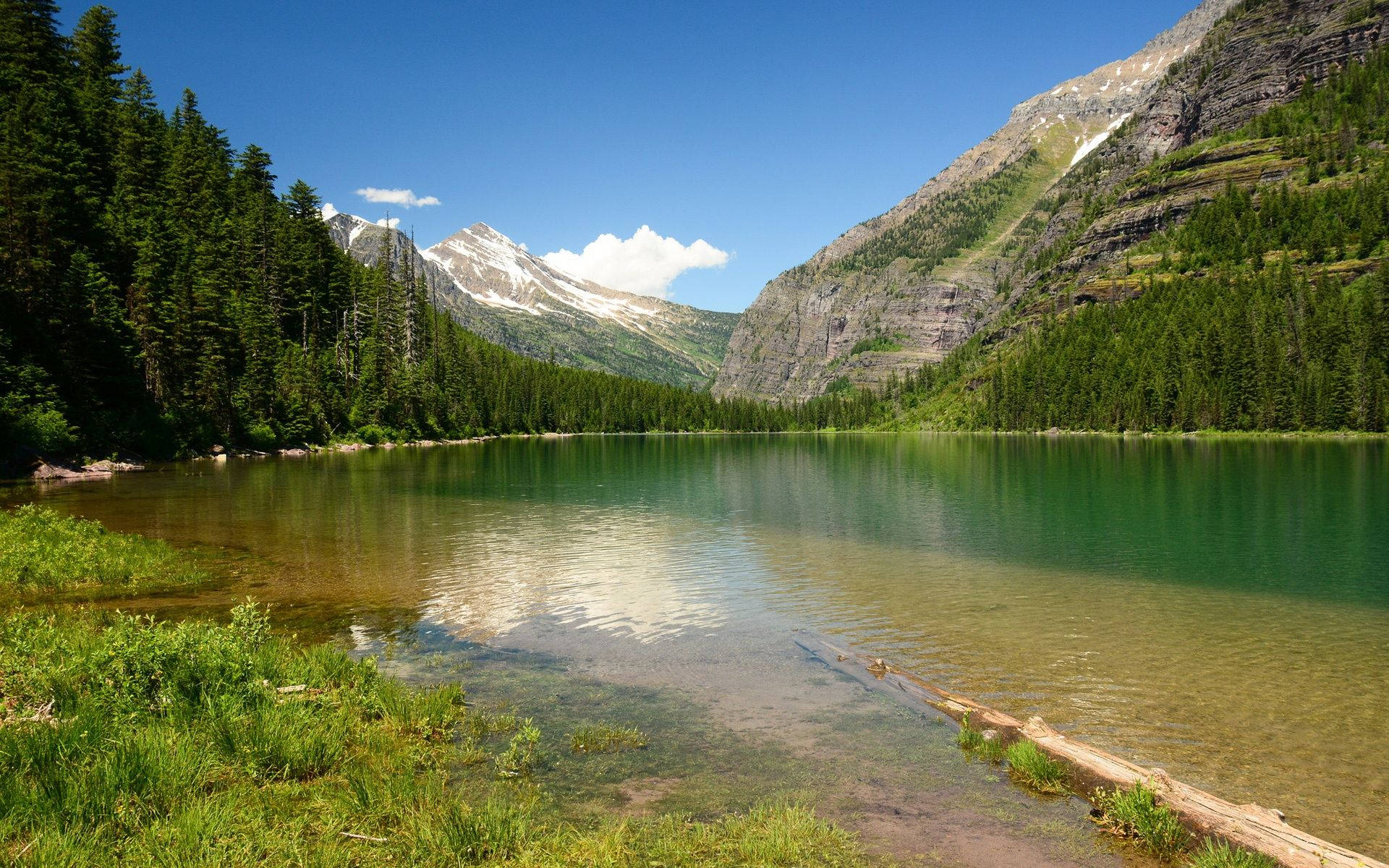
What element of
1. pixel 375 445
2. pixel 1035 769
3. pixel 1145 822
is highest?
pixel 375 445

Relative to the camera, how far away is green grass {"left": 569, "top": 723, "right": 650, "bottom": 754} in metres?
11.7

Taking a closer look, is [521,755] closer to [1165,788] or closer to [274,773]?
[274,773]

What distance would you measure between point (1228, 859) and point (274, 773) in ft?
38.7

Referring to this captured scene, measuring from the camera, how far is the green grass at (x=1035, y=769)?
10.4 m

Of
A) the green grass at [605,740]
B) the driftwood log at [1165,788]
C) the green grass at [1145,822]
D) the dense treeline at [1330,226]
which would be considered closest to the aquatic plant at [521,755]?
the green grass at [605,740]

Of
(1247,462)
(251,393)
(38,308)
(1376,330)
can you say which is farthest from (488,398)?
(1376,330)

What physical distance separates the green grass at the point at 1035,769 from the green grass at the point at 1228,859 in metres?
2.27

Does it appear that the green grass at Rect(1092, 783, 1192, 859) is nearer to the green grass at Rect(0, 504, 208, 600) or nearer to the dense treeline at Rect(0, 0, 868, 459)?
the green grass at Rect(0, 504, 208, 600)

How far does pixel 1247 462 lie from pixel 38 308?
119208 mm

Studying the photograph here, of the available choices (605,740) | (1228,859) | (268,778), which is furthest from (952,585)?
(268,778)

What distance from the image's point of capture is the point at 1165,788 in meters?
9.23

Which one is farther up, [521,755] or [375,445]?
[375,445]

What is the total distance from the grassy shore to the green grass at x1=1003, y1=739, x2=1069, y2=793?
369 cm

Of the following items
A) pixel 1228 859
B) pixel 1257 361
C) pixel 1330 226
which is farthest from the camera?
pixel 1330 226
